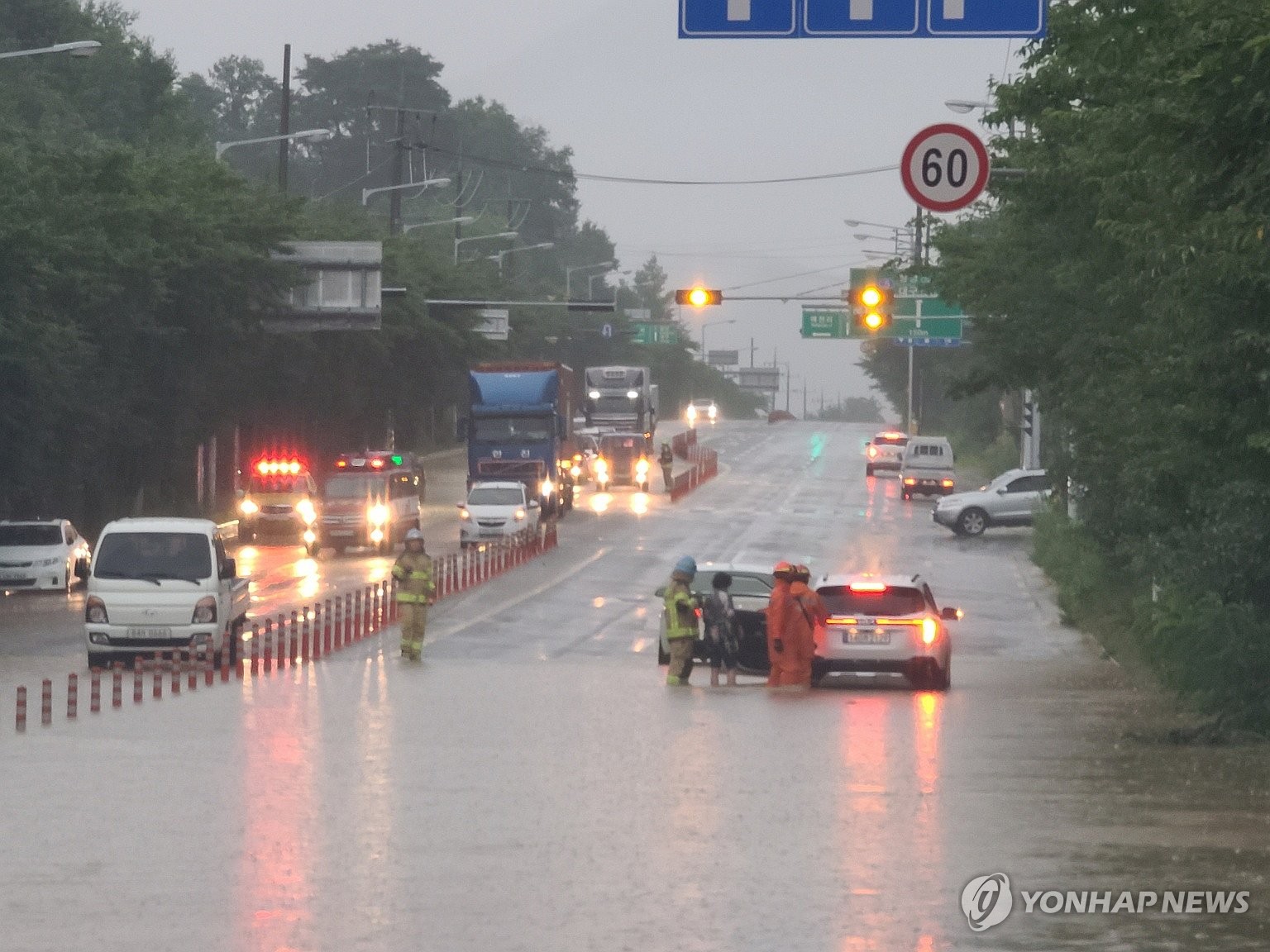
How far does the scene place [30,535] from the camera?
44.8m

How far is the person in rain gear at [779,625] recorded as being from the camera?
26.3 metres

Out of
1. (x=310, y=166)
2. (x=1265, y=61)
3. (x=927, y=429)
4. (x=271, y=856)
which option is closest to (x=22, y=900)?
(x=271, y=856)

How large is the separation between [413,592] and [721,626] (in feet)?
13.3

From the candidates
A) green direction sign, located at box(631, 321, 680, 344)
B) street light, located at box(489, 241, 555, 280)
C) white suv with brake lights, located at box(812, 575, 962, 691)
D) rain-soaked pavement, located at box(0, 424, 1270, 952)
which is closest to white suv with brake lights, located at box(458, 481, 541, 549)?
rain-soaked pavement, located at box(0, 424, 1270, 952)

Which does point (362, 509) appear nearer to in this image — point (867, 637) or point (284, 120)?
point (284, 120)

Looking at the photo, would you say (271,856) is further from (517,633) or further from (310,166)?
(310,166)

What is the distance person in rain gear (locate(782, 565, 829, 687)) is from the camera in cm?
2644

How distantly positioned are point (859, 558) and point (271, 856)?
4263 cm

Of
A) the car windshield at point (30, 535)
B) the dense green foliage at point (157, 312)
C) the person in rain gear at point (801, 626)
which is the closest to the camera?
the person in rain gear at point (801, 626)

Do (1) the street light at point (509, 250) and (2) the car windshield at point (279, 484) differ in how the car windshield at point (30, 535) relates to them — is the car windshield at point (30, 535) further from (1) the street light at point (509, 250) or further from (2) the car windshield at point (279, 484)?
(1) the street light at point (509, 250)

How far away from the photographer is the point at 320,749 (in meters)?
18.2
